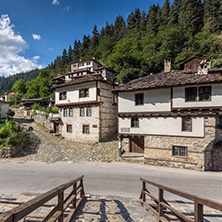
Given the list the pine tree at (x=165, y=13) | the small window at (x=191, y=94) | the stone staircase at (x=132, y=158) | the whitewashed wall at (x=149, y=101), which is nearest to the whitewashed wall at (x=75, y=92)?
the whitewashed wall at (x=149, y=101)

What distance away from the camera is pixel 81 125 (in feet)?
65.4

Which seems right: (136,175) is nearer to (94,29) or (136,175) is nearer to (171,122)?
(171,122)

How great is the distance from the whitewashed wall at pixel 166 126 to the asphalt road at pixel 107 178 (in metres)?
3.39

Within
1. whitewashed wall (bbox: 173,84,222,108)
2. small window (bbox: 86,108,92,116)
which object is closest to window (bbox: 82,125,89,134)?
small window (bbox: 86,108,92,116)

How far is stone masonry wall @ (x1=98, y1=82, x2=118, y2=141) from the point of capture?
1922cm

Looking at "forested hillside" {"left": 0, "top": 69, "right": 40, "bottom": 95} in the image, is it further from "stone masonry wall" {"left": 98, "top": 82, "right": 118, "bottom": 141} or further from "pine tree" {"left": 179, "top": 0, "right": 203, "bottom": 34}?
"stone masonry wall" {"left": 98, "top": 82, "right": 118, "bottom": 141}

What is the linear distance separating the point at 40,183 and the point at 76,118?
12.3 metres

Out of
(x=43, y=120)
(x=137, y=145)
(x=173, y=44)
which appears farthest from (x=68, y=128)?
(x=173, y=44)

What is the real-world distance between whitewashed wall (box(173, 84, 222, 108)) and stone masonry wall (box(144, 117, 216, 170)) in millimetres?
1380

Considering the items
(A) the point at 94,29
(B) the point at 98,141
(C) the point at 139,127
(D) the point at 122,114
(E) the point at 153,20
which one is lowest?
(B) the point at 98,141

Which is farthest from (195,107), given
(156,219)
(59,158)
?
(59,158)

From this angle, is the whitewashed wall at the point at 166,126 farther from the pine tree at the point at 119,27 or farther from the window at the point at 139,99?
the pine tree at the point at 119,27

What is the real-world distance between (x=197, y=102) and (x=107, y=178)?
10.5m

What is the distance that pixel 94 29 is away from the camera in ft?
269
